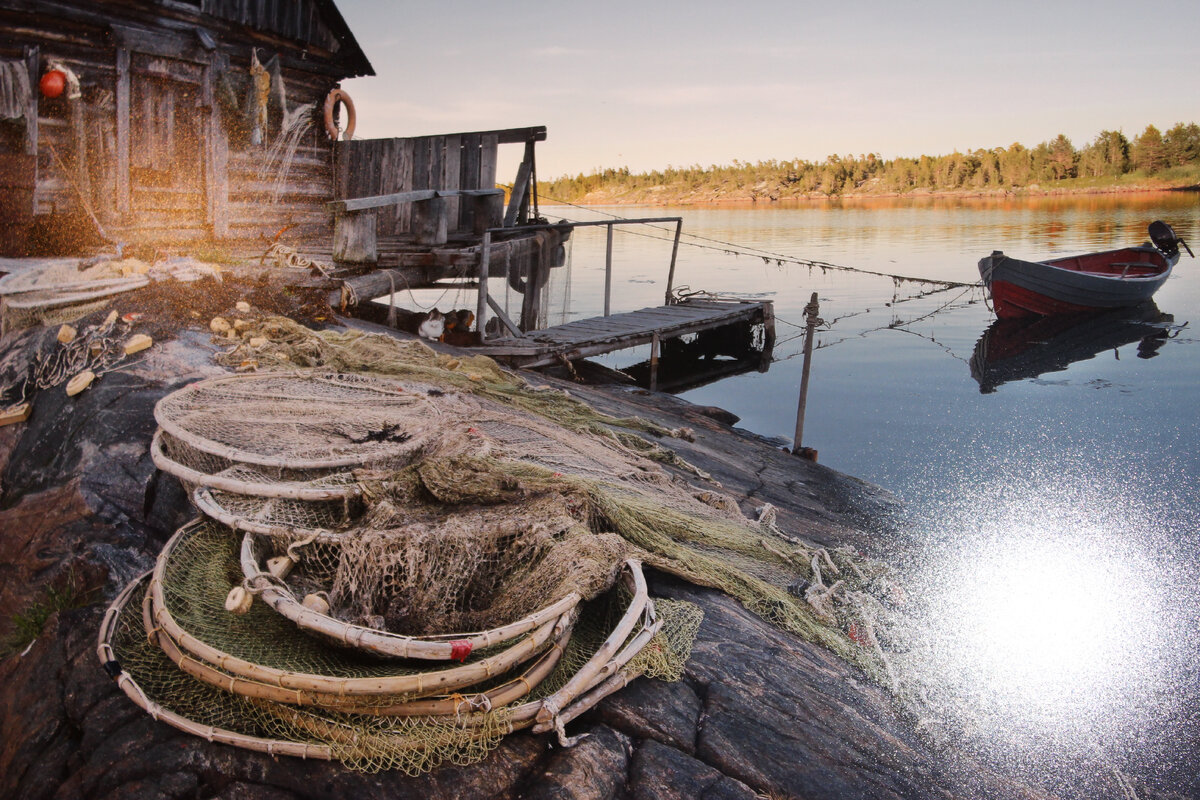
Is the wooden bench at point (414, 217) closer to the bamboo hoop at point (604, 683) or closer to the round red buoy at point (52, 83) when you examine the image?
the round red buoy at point (52, 83)

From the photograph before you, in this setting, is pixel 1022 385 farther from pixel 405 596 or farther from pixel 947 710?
pixel 405 596

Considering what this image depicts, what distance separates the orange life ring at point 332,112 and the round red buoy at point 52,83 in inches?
172

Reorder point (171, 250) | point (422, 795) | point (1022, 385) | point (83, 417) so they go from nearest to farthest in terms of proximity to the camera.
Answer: point (422, 795) < point (83, 417) < point (171, 250) < point (1022, 385)

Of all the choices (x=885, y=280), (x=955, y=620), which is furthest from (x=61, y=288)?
(x=885, y=280)

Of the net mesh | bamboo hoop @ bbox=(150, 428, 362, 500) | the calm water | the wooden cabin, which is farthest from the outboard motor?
bamboo hoop @ bbox=(150, 428, 362, 500)

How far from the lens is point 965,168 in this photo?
332ft

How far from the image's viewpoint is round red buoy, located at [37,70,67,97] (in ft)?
31.8

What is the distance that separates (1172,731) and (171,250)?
39.4 feet

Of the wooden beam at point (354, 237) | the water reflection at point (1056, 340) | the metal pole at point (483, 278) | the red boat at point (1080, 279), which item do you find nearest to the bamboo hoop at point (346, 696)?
the wooden beam at point (354, 237)

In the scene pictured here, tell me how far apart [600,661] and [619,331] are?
10.8 metres

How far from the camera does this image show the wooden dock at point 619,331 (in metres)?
11.7

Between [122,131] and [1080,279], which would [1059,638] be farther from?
[1080,279]

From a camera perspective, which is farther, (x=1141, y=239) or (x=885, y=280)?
(x=1141, y=239)

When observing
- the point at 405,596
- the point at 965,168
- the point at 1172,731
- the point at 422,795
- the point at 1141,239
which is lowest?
the point at 1172,731
